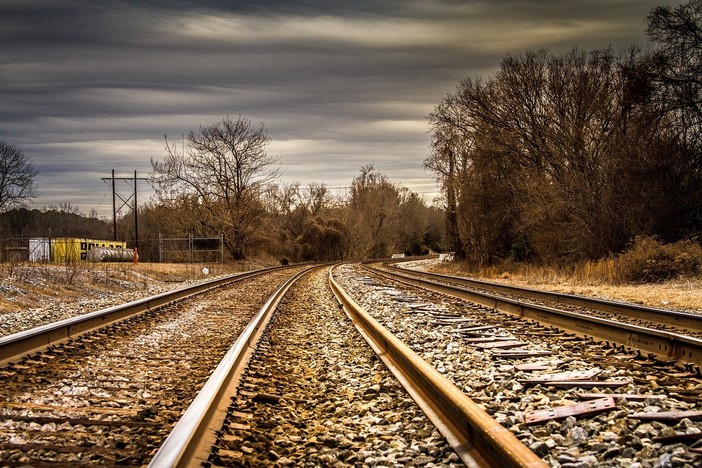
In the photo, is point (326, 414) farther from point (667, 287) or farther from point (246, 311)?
point (667, 287)

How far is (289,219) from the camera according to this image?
256ft

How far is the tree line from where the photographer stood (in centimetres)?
2302

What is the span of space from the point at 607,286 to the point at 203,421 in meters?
16.8

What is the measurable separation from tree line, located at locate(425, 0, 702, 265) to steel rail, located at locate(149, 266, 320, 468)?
62.6 ft

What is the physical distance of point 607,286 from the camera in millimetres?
18547

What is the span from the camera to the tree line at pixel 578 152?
23016 millimetres

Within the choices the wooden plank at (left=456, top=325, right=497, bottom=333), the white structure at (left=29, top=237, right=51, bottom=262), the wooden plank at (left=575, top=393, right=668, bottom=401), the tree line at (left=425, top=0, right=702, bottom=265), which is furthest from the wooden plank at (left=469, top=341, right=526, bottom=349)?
the white structure at (left=29, top=237, right=51, bottom=262)

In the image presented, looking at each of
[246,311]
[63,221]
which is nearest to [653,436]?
[246,311]

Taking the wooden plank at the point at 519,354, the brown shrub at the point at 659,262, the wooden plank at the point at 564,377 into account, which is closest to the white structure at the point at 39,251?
the brown shrub at the point at 659,262

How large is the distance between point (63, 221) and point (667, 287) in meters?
97.2

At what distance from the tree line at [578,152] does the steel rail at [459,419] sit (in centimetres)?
1812

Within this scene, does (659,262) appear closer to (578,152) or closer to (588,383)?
(578,152)

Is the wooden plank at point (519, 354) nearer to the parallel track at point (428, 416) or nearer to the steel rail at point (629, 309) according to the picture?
the parallel track at point (428, 416)

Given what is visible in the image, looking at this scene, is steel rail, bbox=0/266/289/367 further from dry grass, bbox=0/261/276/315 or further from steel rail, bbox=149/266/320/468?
dry grass, bbox=0/261/276/315
